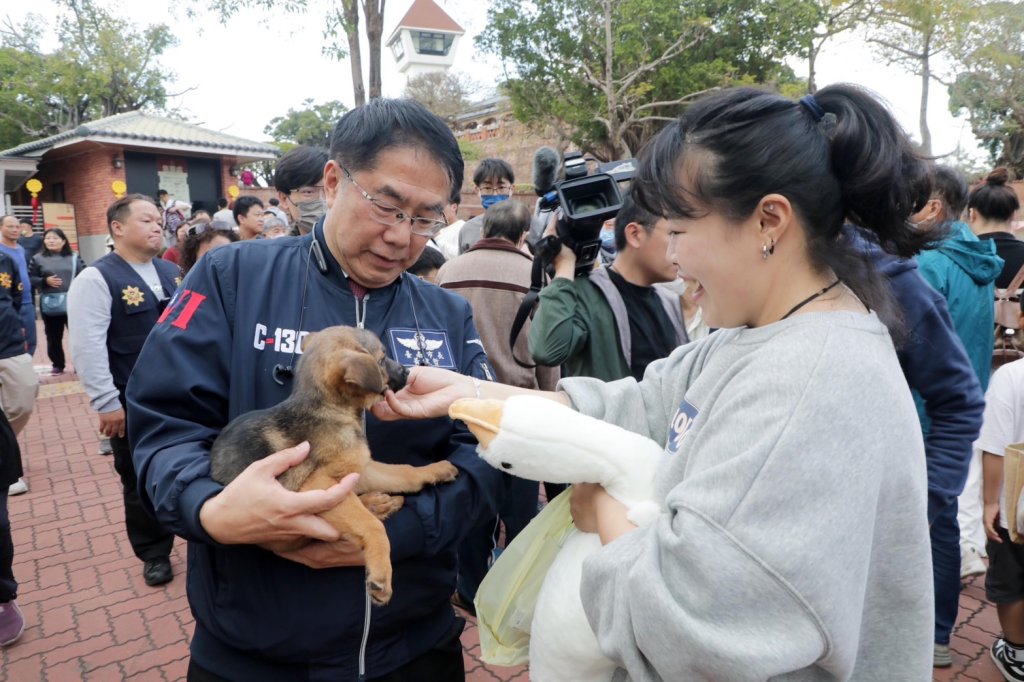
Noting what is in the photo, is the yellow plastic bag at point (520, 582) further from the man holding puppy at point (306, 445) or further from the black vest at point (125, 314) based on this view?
the black vest at point (125, 314)

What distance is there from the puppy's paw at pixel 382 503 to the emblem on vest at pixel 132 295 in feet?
15.0

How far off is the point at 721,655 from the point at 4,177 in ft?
106

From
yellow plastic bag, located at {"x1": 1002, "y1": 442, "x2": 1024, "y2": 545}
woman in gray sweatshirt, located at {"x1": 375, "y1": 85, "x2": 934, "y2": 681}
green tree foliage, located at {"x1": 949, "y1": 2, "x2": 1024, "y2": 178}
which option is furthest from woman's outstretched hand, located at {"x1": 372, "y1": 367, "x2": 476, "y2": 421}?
green tree foliage, located at {"x1": 949, "y1": 2, "x2": 1024, "y2": 178}

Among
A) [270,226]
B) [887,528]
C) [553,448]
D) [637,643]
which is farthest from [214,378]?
[270,226]

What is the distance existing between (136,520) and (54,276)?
8.90 metres

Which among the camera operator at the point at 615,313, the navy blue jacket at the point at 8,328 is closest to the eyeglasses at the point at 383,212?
the camera operator at the point at 615,313

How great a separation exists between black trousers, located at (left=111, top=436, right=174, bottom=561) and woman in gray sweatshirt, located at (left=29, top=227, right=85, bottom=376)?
8.24m

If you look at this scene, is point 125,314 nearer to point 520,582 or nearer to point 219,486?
point 219,486

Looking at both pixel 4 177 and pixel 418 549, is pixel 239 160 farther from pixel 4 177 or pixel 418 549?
pixel 418 549

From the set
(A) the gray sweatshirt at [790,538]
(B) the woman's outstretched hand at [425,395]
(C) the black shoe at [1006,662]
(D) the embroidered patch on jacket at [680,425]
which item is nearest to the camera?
(A) the gray sweatshirt at [790,538]

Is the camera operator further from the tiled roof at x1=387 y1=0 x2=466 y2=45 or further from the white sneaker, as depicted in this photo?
the tiled roof at x1=387 y1=0 x2=466 y2=45

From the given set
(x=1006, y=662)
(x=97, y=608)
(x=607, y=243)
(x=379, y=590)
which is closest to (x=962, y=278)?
(x=1006, y=662)

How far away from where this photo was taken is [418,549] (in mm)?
1997

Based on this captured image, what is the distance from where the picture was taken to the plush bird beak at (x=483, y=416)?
1.76 m
